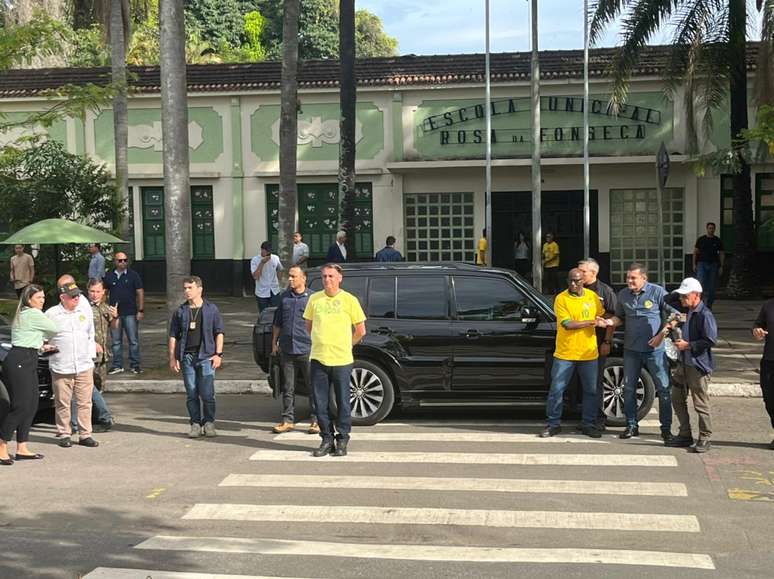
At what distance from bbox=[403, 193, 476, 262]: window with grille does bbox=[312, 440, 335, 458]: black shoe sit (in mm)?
17900

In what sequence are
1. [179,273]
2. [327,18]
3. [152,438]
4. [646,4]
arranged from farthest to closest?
[327,18] < [646,4] < [179,273] < [152,438]

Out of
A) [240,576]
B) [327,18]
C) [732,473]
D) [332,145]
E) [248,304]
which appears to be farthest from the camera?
[327,18]

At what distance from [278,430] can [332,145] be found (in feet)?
56.4

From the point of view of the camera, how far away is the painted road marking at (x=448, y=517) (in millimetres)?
7204

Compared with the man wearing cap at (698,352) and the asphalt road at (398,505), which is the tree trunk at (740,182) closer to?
the asphalt road at (398,505)

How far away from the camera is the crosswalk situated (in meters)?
6.45

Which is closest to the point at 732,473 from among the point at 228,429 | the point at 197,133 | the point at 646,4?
the point at 228,429

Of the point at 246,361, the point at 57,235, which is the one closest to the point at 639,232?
the point at 246,361

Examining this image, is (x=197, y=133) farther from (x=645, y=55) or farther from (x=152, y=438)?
(x=152, y=438)

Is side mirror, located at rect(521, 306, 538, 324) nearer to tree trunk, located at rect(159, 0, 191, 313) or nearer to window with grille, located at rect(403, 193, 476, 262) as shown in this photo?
tree trunk, located at rect(159, 0, 191, 313)

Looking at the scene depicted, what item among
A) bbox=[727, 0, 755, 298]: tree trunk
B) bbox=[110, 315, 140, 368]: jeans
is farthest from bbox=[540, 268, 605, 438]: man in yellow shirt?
bbox=[727, 0, 755, 298]: tree trunk

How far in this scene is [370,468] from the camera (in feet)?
30.1

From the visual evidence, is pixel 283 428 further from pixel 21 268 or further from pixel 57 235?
pixel 21 268

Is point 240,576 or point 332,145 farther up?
point 332,145
